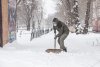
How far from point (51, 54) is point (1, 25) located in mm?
4352

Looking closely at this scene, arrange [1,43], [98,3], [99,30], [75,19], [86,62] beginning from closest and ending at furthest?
[86,62] → [1,43] → [75,19] → [99,30] → [98,3]

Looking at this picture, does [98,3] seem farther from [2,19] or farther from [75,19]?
[2,19]

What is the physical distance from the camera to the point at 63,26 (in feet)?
58.2

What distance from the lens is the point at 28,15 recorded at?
72375mm

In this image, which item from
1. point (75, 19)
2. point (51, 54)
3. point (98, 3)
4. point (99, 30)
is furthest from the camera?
point (98, 3)

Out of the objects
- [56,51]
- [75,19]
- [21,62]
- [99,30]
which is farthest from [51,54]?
[99,30]

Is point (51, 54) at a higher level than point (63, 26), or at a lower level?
lower

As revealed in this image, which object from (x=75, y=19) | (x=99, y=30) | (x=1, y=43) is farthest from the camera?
(x=99, y=30)

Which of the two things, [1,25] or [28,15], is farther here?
[28,15]

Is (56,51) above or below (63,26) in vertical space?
below

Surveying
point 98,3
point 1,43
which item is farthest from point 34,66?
point 98,3

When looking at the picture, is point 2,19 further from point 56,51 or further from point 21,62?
point 21,62

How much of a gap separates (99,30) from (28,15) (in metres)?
19.8

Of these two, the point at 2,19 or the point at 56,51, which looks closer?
the point at 56,51
